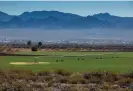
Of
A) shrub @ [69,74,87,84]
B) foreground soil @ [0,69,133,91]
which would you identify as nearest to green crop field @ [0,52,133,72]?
foreground soil @ [0,69,133,91]

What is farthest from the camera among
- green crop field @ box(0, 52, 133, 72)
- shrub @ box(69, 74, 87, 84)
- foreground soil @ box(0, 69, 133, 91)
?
green crop field @ box(0, 52, 133, 72)

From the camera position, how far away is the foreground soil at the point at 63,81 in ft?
103

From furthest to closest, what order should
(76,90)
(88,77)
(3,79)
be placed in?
1. (88,77)
2. (3,79)
3. (76,90)

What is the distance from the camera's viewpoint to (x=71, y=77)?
3838 centimetres

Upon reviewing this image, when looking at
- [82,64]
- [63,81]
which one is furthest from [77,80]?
[82,64]

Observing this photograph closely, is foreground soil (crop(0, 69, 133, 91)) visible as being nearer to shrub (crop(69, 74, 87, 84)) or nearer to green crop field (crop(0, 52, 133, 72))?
shrub (crop(69, 74, 87, 84))

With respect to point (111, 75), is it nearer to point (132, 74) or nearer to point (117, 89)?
point (132, 74)

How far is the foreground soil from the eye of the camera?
1241 inches

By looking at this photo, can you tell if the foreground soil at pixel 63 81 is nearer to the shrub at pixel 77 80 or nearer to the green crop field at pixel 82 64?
the shrub at pixel 77 80

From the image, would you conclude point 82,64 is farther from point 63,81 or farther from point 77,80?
point 77,80

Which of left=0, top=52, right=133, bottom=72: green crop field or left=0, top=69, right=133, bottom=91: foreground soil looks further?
left=0, top=52, right=133, bottom=72: green crop field

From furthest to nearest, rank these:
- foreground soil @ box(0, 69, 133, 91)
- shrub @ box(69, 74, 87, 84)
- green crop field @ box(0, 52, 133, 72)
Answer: green crop field @ box(0, 52, 133, 72) < shrub @ box(69, 74, 87, 84) < foreground soil @ box(0, 69, 133, 91)

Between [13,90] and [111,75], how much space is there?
37.4ft

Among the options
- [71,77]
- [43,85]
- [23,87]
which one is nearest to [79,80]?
[71,77]
